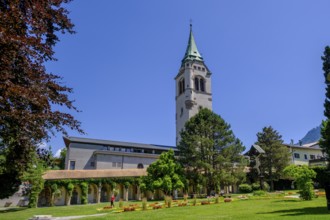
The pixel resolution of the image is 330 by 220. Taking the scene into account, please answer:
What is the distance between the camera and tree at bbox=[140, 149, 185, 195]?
36.1 meters

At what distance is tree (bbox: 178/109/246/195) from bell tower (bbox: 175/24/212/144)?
2844 centimetres

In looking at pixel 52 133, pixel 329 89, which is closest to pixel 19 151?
pixel 52 133

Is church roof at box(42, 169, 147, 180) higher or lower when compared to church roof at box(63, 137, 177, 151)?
lower

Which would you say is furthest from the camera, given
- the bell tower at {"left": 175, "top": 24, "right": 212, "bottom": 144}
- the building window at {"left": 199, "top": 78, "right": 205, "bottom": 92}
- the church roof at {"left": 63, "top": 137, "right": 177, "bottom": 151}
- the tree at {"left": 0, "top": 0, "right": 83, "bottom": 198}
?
the building window at {"left": 199, "top": 78, "right": 205, "bottom": 92}

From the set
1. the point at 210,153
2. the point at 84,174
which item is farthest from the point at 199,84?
the point at 84,174

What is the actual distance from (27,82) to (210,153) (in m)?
35.4

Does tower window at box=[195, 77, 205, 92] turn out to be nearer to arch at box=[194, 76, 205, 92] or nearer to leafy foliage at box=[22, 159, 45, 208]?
arch at box=[194, 76, 205, 92]

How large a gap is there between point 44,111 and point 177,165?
103 feet

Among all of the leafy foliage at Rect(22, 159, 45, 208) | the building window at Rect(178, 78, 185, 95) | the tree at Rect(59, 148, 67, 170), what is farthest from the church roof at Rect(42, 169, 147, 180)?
the building window at Rect(178, 78, 185, 95)

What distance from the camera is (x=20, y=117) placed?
8.46m

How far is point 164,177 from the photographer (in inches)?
1444

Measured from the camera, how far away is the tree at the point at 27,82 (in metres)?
7.98

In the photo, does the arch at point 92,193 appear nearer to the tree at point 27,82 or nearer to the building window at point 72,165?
the building window at point 72,165

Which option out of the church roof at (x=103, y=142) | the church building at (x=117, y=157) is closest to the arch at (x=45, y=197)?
the church building at (x=117, y=157)
